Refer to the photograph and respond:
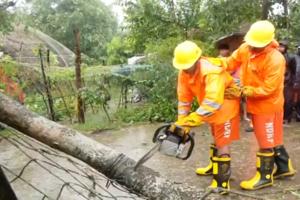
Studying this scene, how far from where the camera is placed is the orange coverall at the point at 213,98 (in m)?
4.41

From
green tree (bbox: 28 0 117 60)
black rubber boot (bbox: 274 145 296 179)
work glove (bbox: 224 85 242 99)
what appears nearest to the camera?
work glove (bbox: 224 85 242 99)

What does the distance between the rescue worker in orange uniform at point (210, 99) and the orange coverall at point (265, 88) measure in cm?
23

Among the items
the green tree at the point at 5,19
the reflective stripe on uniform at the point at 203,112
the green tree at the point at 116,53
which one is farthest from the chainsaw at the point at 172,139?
the green tree at the point at 116,53

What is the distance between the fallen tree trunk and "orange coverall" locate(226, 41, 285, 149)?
9.50ft

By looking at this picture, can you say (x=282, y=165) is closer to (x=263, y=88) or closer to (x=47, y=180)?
(x=263, y=88)

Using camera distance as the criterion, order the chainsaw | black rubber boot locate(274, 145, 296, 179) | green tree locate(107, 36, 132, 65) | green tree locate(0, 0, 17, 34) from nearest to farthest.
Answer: the chainsaw, black rubber boot locate(274, 145, 296, 179), green tree locate(0, 0, 17, 34), green tree locate(107, 36, 132, 65)

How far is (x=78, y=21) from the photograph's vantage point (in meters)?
25.9

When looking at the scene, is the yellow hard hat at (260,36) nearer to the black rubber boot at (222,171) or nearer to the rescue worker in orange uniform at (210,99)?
the rescue worker in orange uniform at (210,99)

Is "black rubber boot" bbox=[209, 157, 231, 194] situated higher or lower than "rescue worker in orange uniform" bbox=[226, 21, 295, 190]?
lower

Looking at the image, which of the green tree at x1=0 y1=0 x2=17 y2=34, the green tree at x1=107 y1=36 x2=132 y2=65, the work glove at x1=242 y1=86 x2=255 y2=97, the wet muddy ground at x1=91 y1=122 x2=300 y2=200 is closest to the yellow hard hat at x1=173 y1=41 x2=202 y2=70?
the work glove at x1=242 y1=86 x2=255 y2=97

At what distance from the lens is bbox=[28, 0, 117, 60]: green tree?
2638cm

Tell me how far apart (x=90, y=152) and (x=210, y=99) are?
2368 mm

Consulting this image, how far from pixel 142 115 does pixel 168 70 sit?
1037 mm

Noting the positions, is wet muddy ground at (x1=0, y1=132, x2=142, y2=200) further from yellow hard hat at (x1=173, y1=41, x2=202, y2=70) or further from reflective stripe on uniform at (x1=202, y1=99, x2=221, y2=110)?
yellow hard hat at (x1=173, y1=41, x2=202, y2=70)
